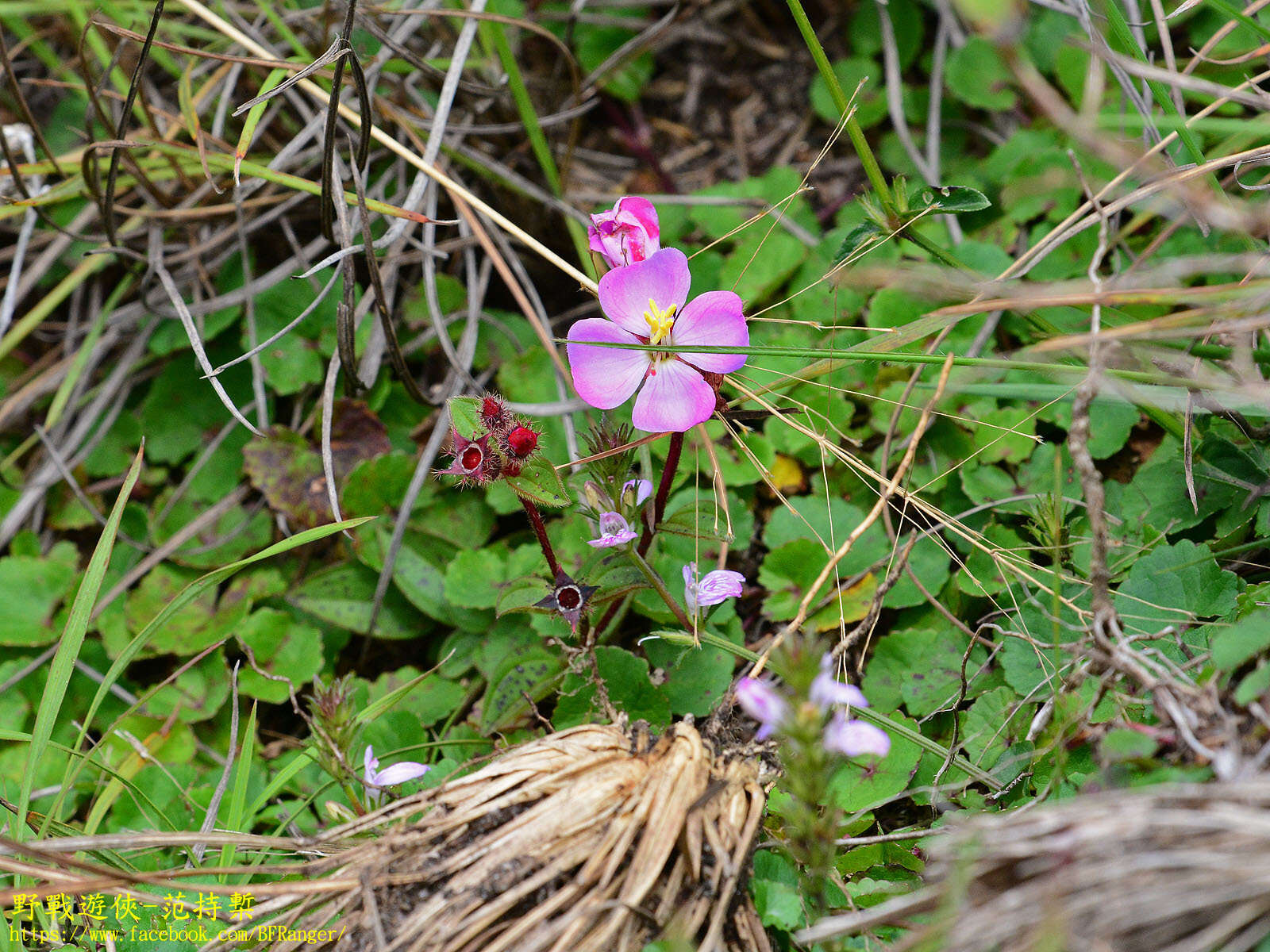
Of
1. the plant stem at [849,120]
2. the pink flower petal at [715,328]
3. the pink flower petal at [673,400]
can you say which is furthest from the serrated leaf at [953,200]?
the pink flower petal at [673,400]

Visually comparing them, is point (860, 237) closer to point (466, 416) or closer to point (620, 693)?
point (466, 416)

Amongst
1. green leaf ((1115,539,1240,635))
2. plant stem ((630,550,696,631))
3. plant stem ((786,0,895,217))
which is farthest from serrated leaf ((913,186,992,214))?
plant stem ((630,550,696,631))

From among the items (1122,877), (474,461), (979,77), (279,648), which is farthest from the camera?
(979,77)

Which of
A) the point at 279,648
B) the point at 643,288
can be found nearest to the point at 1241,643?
the point at 643,288

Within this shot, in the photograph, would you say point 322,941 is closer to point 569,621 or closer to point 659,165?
point 569,621

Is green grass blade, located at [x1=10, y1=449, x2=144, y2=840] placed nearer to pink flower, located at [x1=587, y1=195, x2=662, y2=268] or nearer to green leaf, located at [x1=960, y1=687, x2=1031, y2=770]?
pink flower, located at [x1=587, y1=195, x2=662, y2=268]

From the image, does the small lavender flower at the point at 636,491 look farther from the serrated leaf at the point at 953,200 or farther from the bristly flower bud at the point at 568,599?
the serrated leaf at the point at 953,200
